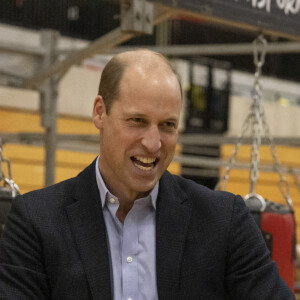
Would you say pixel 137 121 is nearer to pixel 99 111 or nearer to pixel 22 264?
pixel 99 111

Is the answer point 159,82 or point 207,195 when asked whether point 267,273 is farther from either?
point 159,82

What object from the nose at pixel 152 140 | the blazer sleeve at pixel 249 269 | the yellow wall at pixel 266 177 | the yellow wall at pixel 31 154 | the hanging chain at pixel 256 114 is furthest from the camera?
the yellow wall at pixel 266 177

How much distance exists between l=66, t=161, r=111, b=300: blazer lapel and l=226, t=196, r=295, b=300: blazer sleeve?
300 millimetres

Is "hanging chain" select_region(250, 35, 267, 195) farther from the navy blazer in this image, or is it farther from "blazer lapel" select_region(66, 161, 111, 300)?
"blazer lapel" select_region(66, 161, 111, 300)

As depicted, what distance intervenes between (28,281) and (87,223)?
0.19 m

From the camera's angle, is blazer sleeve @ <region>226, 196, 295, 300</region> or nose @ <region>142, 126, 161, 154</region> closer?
nose @ <region>142, 126, 161, 154</region>

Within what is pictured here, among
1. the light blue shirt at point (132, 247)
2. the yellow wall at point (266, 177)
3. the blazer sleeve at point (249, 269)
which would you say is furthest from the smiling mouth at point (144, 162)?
the yellow wall at point (266, 177)

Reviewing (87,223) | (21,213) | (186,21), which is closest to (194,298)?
(87,223)

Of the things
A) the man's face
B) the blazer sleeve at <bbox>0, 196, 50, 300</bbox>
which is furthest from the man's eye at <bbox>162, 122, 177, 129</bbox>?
the blazer sleeve at <bbox>0, 196, 50, 300</bbox>

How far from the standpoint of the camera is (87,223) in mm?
1513

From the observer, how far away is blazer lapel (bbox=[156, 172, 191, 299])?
4.87ft

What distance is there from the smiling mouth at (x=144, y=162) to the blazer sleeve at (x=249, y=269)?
0.88 ft

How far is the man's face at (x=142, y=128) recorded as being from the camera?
1412mm

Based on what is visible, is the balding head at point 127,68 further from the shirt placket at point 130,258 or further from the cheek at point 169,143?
the shirt placket at point 130,258
